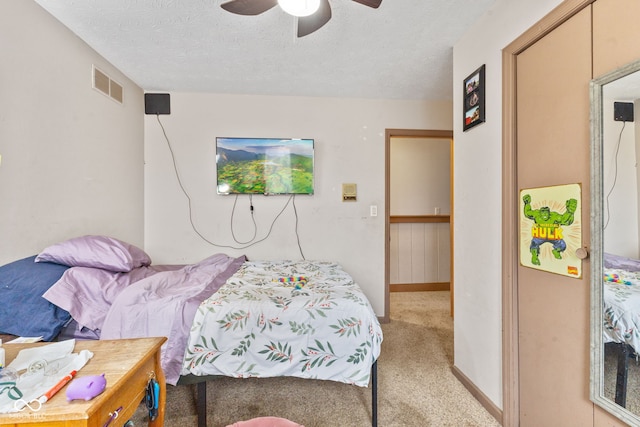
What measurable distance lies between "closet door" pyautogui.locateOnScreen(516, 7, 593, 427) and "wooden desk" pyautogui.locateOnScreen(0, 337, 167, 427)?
172 centimetres

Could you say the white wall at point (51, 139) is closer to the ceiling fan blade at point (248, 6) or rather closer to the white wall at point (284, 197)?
the white wall at point (284, 197)

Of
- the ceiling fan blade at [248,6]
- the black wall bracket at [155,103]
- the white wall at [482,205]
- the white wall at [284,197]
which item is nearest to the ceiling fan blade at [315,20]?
the ceiling fan blade at [248,6]

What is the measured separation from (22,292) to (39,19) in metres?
1.64

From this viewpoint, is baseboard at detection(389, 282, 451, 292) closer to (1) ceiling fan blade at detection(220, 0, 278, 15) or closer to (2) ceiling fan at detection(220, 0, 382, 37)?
(2) ceiling fan at detection(220, 0, 382, 37)

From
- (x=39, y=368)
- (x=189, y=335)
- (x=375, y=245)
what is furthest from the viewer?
(x=375, y=245)

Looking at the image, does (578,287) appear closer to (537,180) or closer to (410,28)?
(537,180)

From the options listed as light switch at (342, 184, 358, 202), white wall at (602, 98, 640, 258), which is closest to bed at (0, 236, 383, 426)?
white wall at (602, 98, 640, 258)

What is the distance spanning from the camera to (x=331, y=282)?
216 cm

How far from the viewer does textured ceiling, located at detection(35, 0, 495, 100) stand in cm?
176

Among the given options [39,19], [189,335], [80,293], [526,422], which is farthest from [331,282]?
[39,19]

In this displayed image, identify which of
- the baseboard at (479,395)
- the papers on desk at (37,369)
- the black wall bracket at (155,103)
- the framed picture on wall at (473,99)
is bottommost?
the baseboard at (479,395)

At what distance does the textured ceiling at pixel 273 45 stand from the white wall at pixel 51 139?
0.65 ft

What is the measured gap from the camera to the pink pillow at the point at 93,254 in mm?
1716

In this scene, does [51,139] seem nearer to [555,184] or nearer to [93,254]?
[93,254]
